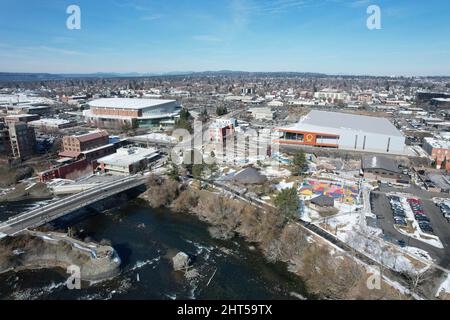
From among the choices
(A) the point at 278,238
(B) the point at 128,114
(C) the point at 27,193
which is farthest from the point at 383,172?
(B) the point at 128,114

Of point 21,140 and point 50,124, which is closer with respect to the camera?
point 21,140

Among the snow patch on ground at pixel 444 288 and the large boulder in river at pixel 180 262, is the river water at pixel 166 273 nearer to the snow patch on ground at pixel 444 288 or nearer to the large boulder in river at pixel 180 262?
the large boulder in river at pixel 180 262

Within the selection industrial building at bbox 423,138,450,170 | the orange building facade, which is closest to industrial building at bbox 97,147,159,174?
the orange building facade

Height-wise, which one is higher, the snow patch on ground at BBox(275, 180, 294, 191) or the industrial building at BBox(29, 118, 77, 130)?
the industrial building at BBox(29, 118, 77, 130)

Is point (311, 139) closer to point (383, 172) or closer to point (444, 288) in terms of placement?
point (383, 172)

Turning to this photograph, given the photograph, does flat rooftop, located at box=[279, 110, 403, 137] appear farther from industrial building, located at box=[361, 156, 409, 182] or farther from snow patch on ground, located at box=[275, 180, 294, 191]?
snow patch on ground, located at box=[275, 180, 294, 191]
